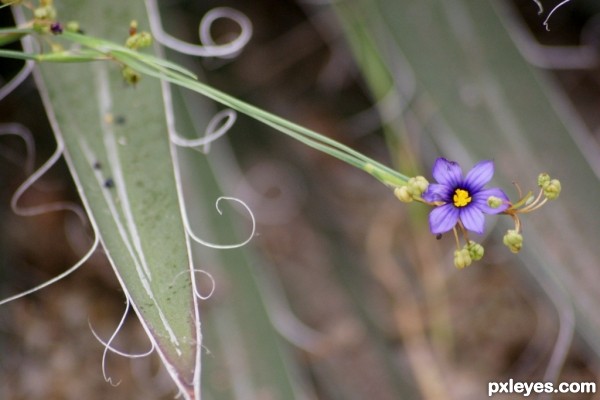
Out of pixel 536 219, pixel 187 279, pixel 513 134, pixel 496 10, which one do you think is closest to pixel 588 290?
pixel 536 219

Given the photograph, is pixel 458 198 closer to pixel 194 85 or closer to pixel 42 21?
pixel 194 85

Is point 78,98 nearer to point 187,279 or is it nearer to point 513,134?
point 187,279

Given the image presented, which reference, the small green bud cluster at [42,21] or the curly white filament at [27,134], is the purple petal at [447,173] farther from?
the curly white filament at [27,134]

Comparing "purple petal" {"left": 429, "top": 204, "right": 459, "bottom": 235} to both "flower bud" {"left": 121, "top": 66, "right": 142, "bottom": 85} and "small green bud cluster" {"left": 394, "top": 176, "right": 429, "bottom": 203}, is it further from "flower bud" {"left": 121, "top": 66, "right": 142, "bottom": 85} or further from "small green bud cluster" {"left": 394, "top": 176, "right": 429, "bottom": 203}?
"flower bud" {"left": 121, "top": 66, "right": 142, "bottom": 85}

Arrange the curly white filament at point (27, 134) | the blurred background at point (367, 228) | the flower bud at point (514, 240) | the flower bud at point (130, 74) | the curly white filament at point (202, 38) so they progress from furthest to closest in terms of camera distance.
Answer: the curly white filament at point (27, 134) → the blurred background at point (367, 228) → the curly white filament at point (202, 38) → the flower bud at point (130, 74) → the flower bud at point (514, 240)

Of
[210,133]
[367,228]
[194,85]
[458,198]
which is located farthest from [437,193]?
[367,228]

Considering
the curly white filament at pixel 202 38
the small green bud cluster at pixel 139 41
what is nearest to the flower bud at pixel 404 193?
the small green bud cluster at pixel 139 41

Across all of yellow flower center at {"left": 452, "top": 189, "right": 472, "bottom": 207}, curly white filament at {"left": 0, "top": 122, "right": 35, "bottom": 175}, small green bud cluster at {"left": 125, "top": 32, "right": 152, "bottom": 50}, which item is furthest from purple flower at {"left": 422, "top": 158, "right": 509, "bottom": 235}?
curly white filament at {"left": 0, "top": 122, "right": 35, "bottom": 175}
